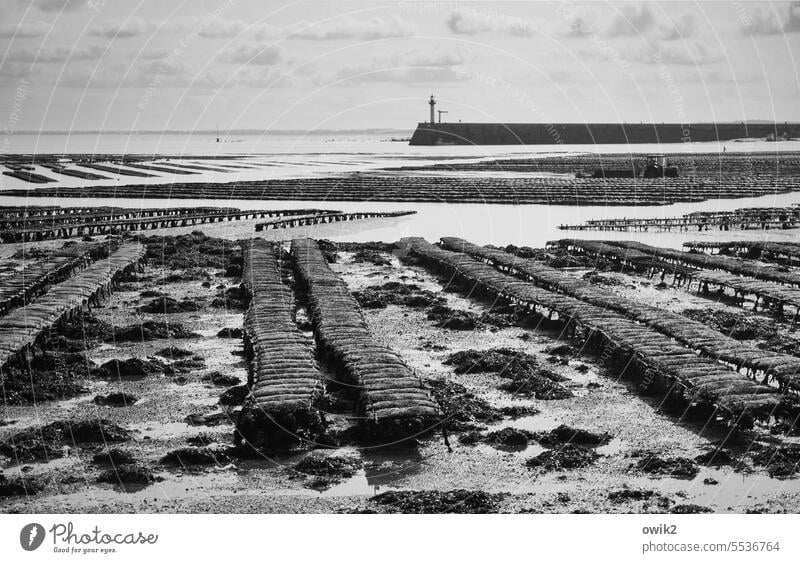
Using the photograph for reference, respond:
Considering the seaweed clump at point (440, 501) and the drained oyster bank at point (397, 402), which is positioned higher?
the drained oyster bank at point (397, 402)

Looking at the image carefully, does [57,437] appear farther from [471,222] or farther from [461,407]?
[471,222]

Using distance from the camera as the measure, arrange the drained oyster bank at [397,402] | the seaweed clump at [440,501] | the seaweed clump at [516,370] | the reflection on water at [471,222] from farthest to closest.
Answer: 1. the reflection on water at [471,222]
2. the seaweed clump at [516,370]
3. the drained oyster bank at [397,402]
4. the seaweed clump at [440,501]

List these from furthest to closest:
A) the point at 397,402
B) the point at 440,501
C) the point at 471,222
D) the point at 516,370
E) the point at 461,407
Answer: the point at 471,222
the point at 516,370
the point at 461,407
the point at 397,402
the point at 440,501

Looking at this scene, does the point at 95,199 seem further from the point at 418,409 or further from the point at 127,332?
the point at 418,409

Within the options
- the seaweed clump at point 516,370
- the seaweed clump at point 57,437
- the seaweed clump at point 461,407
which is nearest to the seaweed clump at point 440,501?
the seaweed clump at point 461,407

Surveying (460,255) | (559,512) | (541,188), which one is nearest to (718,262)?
(460,255)

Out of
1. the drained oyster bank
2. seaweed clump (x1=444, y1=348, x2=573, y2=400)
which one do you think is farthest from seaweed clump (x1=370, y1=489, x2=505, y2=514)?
seaweed clump (x1=444, y1=348, x2=573, y2=400)

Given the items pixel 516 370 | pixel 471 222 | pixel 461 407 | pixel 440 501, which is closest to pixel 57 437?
pixel 440 501

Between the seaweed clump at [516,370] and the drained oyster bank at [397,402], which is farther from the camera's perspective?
the seaweed clump at [516,370]

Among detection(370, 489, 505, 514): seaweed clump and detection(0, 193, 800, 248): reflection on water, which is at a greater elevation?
detection(0, 193, 800, 248): reflection on water

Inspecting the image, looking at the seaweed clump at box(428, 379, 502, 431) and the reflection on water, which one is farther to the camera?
the reflection on water

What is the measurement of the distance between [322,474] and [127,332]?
17.7m

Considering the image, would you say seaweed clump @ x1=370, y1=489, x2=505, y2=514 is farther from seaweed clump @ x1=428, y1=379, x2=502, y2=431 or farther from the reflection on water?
the reflection on water

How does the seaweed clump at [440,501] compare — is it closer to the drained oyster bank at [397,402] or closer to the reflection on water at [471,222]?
the drained oyster bank at [397,402]
